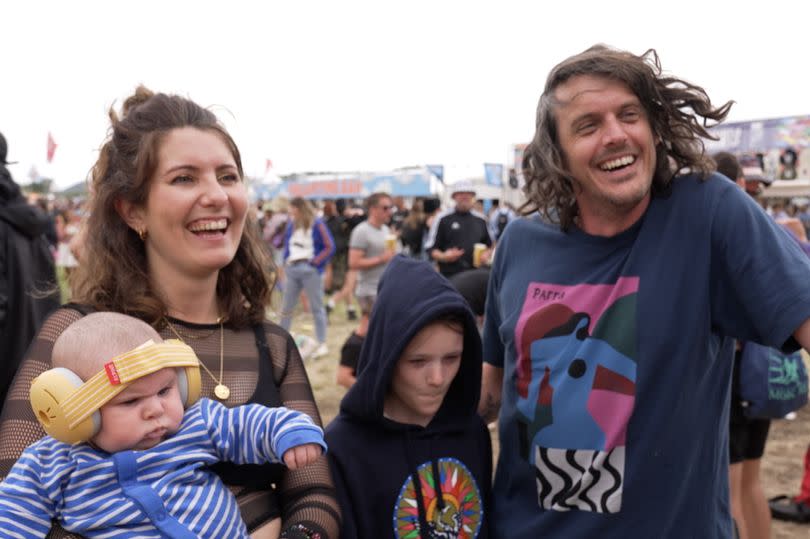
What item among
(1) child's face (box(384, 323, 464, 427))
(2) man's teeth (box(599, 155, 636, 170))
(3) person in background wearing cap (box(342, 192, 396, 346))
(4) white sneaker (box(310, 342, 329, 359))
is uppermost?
(2) man's teeth (box(599, 155, 636, 170))

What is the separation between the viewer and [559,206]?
2.19m

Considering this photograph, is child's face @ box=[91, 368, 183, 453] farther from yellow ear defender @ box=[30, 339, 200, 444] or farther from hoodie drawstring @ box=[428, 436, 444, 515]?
hoodie drawstring @ box=[428, 436, 444, 515]

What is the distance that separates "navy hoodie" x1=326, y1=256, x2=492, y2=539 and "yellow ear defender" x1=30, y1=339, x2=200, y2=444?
69 centimetres

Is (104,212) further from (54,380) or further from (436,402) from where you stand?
(436,402)

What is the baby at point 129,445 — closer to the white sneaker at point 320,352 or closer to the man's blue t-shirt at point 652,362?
the man's blue t-shirt at point 652,362

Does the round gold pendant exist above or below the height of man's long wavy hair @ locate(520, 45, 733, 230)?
below

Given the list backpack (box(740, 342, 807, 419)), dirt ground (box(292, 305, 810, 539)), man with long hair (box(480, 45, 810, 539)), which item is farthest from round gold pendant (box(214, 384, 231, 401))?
dirt ground (box(292, 305, 810, 539))

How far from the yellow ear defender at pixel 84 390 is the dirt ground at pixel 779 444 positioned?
424 cm

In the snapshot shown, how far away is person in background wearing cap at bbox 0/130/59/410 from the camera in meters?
3.68

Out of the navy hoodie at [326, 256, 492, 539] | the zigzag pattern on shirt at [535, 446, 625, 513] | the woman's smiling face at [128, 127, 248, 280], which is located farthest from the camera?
the navy hoodie at [326, 256, 492, 539]

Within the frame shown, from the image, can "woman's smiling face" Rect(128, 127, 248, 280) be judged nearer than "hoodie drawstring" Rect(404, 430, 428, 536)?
Yes

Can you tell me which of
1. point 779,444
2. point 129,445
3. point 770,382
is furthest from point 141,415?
point 779,444

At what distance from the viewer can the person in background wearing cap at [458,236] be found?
8797 millimetres

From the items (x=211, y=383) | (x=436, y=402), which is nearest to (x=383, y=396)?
(x=436, y=402)
